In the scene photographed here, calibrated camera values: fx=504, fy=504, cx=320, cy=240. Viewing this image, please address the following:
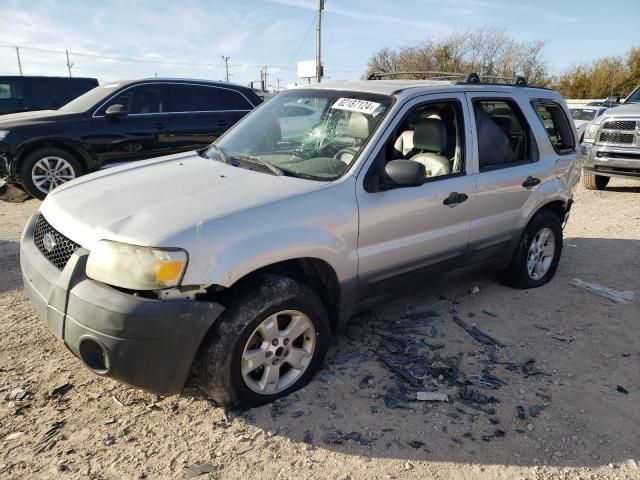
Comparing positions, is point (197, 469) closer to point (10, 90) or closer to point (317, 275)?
point (317, 275)

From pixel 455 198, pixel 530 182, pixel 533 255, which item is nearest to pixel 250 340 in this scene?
pixel 455 198

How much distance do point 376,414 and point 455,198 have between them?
63.4 inches

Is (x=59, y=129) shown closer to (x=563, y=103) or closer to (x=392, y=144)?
(x=392, y=144)

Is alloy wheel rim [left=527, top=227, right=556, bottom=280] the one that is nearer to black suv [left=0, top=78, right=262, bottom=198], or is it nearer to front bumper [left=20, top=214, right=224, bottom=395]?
front bumper [left=20, top=214, right=224, bottom=395]

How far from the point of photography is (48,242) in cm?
281

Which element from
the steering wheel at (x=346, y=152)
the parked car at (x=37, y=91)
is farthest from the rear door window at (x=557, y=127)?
the parked car at (x=37, y=91)

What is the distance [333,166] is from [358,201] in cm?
30

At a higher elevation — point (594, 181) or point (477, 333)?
point (594, 181)

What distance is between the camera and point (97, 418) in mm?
2688

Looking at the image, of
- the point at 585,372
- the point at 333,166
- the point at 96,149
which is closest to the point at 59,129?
the point at 96,149

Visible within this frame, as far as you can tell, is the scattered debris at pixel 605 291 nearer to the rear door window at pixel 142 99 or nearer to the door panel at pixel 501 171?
the door panel at pixel 501 171

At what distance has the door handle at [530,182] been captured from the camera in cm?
420

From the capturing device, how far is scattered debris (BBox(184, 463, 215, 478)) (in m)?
2.34

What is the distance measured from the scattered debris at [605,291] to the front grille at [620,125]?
5256 mm
